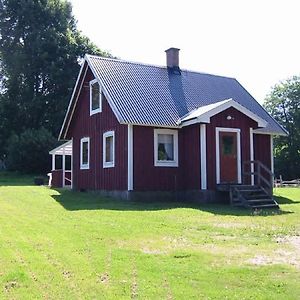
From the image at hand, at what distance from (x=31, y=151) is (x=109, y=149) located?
1915 centimetres

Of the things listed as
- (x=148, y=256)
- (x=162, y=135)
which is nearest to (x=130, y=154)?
(x=162, y=135)

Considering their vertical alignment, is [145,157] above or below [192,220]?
above

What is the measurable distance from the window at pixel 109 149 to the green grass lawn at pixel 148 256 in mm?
6516

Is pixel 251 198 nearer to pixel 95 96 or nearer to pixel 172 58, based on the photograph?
pixel 95 96

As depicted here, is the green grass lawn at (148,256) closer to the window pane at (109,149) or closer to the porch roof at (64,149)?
the window pane at (109,149)

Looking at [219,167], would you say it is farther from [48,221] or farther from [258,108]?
[48,221]

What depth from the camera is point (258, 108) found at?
23.6 meters

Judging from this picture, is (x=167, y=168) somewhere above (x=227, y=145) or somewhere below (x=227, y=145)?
below

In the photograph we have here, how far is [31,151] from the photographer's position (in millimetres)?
38125

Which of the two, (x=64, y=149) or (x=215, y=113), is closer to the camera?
(x=215, y=113)

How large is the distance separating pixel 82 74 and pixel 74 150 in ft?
13.5

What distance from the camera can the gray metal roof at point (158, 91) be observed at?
750 inches

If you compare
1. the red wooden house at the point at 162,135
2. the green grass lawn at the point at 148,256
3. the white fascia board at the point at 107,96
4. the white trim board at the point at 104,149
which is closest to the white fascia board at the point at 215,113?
the red wooden house at the point at 162,135

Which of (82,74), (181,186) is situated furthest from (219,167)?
(82,74)
